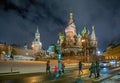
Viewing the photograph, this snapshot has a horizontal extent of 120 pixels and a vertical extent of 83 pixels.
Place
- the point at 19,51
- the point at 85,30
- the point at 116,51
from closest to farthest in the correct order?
the point at 19,51 → the point at 85,30 → the point at 116,51

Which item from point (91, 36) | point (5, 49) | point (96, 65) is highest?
point (91, 36)

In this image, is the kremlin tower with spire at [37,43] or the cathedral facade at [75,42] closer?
the cathedral facade at [75,42]

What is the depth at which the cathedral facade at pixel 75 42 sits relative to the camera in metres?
125

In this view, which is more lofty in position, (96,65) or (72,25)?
(72,25)

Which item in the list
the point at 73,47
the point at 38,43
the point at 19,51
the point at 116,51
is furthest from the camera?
the point at 38,43

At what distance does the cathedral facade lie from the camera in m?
125

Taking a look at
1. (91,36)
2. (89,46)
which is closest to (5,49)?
(89,46)

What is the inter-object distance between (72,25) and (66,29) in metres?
4.61

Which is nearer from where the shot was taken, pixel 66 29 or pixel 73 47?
pixel 73 47

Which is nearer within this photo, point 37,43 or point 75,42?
point 75,42

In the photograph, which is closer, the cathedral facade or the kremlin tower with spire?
the cathedral facade

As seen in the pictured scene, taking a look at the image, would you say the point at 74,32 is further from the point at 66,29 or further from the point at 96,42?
the point at 96,42

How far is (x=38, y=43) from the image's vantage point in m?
182

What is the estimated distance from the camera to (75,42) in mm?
134625
